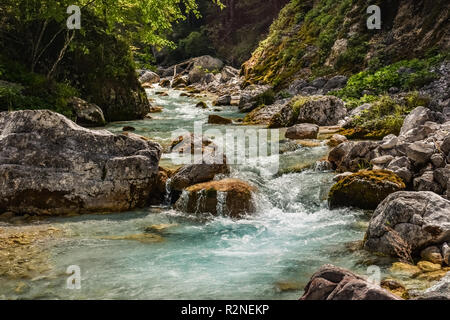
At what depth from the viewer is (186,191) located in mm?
8125

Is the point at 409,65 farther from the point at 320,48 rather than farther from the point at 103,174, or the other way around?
the point at 103,174

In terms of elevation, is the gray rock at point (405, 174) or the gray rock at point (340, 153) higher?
A: the gray rock at point (340, 153)

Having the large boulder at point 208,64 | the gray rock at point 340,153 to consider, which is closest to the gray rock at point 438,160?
the gray rock at point 340,153

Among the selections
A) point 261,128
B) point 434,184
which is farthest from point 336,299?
point 261,128

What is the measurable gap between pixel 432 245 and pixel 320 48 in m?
18.6

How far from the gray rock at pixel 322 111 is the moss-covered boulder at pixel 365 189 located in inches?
268

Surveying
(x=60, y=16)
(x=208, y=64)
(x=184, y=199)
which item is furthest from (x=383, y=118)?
(x=208, y=64)

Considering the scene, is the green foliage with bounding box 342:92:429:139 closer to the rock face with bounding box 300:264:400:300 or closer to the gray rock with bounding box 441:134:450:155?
the gray rock with bounding box 441:134:450:155

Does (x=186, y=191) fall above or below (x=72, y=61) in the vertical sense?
below

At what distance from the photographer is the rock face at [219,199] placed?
25.3 ft

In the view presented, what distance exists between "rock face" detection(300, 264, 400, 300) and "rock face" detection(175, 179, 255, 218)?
4141 mm

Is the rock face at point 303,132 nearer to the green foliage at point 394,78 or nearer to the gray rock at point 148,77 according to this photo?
the green foliage at point 394,78

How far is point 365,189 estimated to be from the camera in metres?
7.45

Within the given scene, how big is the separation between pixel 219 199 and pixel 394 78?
1058 centimetres
